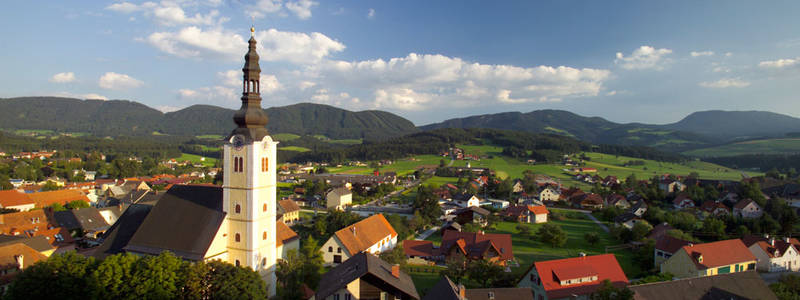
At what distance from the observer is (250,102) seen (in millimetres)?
24828

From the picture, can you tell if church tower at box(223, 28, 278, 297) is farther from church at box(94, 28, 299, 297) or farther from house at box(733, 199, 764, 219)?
house at box(733, 199, 764, 219)

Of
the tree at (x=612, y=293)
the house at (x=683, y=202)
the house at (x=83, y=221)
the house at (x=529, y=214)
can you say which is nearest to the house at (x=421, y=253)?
the tree at (x=612, y=293)

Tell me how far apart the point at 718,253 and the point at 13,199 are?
7514cm

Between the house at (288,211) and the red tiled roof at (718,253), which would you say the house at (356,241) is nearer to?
the house at (288,211)

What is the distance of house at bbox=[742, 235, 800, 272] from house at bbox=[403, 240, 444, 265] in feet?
89.9

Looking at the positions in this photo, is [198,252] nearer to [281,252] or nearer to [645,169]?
[281,252]

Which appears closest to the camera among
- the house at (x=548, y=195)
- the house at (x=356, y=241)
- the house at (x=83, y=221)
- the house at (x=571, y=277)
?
the house at (x=571, y=277)

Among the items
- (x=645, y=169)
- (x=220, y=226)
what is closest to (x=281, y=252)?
(x=220, y=226)

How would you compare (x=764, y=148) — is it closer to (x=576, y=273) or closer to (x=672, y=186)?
(x=672, y=186)

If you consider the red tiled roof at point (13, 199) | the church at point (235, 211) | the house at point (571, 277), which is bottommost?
the house at point (571, 277)

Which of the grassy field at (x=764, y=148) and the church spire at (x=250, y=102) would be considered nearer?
the church spire at (x=250, y=102)

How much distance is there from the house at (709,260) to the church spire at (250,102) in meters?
32.5

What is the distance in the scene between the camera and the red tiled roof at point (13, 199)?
50.5m

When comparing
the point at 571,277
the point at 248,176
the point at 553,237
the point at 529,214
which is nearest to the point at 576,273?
the point at 571,277
